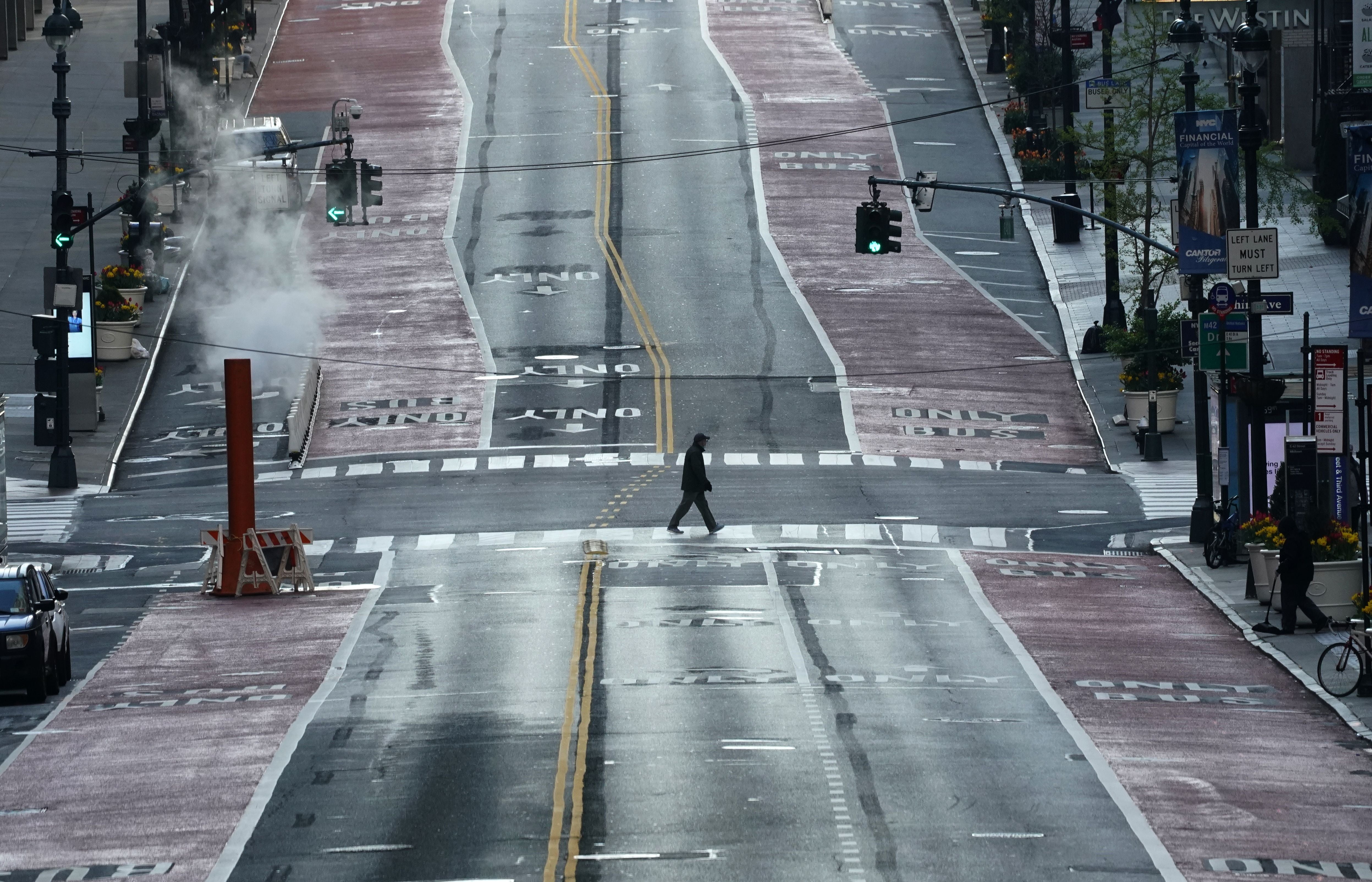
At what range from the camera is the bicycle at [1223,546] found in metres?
33.2

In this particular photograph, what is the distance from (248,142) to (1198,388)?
35.0m

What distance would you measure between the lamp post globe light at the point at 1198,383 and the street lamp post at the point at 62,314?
21564 millimetres

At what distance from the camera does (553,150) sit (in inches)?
2687

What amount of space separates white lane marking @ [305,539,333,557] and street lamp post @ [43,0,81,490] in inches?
332

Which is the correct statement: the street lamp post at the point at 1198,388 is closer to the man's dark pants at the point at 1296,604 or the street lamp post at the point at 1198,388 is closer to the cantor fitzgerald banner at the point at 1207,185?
the cantor fitzgerald banner at the point at 1207,185

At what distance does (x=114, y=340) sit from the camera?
2047 inches

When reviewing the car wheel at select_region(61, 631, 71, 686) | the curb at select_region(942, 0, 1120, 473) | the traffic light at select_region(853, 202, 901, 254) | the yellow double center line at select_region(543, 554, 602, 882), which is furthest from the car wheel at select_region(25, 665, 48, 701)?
the curb at select_region(942, 0, 1120, 473)

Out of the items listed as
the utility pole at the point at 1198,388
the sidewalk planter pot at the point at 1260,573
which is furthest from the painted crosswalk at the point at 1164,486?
the sidewalk planter pot at the point at 1260,573

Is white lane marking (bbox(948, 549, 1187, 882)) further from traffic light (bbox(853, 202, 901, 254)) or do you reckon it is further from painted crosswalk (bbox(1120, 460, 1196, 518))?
traffic light (bbox(853, 202, 901, 254))

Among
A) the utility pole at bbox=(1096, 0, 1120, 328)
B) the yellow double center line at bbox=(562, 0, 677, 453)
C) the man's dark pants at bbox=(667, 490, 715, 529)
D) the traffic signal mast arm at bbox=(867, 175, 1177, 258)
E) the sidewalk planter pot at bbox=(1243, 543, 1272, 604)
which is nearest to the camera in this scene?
the sidewalk planter pot at bbox=(1243, 543, 1272, 604)

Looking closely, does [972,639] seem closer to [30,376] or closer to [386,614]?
[386,614]

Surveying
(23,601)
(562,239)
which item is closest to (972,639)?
(23,601)

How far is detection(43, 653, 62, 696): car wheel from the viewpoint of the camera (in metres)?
24.8

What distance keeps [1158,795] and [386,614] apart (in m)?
13.5
